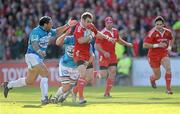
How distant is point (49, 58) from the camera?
30844 mm

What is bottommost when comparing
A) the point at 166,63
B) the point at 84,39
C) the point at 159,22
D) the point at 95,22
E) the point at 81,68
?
the point at 81,68

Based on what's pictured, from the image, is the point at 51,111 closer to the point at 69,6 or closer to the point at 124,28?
the point at 124,28

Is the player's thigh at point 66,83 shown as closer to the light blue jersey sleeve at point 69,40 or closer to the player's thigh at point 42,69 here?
the player's thigh at point 42,69

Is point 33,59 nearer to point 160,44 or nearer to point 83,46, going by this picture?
point 83,46

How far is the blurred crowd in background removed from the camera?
30.3 meters

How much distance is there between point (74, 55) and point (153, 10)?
1405cm

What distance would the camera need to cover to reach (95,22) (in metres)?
32.1

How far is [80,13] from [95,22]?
0.82m

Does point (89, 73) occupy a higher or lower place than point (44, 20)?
lower

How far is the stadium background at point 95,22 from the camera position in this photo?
29.5 m

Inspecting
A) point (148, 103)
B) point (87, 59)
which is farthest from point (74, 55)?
point (148, 103)

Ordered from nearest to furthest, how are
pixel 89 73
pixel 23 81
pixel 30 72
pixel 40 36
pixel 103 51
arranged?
pixel 40 36
pixel 89 73
pixel 30 72
pixel 23 81
pixel 103 51

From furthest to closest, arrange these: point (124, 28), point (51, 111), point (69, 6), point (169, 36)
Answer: point (69, 6) → point (124, 28) → point (169, 36) → point (51, 111)

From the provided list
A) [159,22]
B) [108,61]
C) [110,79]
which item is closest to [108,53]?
[108,61]
